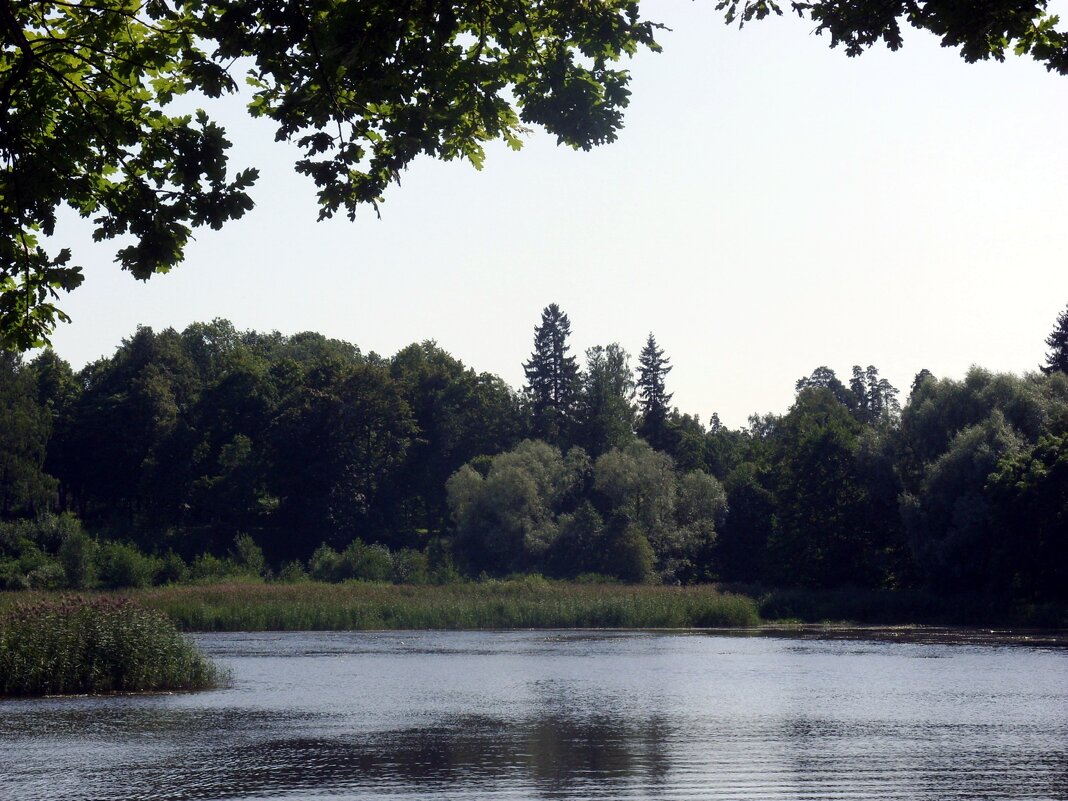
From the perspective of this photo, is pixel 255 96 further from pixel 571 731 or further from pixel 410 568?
pixel 410 568

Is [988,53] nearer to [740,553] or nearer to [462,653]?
[462,653]

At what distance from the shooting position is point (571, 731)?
22109 mm

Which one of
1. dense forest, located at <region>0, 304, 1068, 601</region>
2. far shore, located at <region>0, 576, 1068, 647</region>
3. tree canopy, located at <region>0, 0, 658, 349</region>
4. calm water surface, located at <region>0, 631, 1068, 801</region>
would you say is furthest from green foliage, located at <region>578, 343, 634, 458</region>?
tree canopy, located at <region>0, 0, 658, 349</region>

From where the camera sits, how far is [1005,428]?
53406mm

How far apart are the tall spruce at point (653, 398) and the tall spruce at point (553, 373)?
6.75 metres

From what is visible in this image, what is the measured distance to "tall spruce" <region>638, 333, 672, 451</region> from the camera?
3991 inches

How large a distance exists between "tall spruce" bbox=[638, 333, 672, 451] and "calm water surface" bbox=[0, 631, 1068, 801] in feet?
211

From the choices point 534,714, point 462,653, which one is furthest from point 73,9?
point 462,653

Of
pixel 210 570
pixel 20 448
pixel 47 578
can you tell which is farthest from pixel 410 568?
pixel 20 448

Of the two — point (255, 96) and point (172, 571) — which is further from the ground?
point (255, 96)

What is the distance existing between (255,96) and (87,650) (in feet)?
66.7

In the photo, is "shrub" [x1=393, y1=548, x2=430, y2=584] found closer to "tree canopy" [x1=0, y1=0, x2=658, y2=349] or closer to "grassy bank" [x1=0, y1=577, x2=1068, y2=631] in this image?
"grassy bank" [x1=0, y1=577, x2=1068, y2=631]

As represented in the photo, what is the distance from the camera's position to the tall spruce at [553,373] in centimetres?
10044

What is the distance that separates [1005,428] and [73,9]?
164 ft
